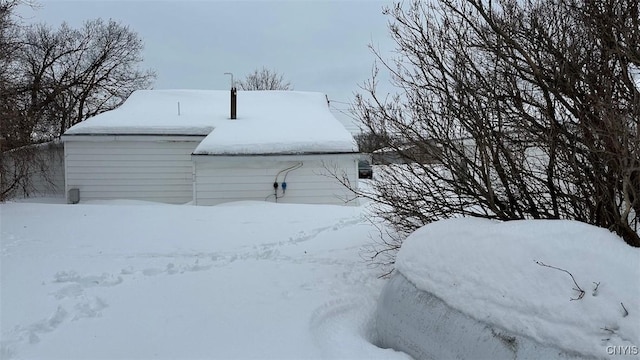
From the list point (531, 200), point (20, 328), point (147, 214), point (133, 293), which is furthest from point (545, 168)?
point (147, 214)

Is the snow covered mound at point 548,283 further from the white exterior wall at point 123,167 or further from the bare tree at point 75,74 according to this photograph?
the bare tree at point 75,74

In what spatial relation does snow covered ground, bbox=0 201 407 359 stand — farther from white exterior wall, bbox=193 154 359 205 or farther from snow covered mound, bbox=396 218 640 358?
white exterior wall, bbox=193 154 359 205

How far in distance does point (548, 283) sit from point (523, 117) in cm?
183

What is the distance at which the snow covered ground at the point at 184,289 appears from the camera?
3.36 meters

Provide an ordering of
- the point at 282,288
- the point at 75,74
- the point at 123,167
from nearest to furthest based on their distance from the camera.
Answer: the point at 282,288, the point at 123,167, the point at 75,74

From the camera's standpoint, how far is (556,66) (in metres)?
3.66

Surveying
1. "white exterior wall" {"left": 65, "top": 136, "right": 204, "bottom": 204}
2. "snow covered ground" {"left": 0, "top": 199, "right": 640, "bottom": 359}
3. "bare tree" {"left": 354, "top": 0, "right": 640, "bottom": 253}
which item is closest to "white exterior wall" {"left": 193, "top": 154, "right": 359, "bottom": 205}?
"white exterior wall" {"left": 65, "top": 136, "right": 204, "bottom": 204}

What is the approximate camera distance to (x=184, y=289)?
4.54 m

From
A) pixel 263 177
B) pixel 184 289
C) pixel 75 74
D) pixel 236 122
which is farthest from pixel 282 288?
pixel 75 74

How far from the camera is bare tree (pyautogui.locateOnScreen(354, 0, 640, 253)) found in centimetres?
316

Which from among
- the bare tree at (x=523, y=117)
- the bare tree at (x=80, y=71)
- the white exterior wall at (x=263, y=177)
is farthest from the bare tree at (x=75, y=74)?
the bare tree at (x=523, y=117)

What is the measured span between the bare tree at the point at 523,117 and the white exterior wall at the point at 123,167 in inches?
382

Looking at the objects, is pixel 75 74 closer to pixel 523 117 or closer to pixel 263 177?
pixel 263 177

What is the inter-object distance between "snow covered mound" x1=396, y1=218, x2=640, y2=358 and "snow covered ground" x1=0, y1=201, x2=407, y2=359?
82cm
